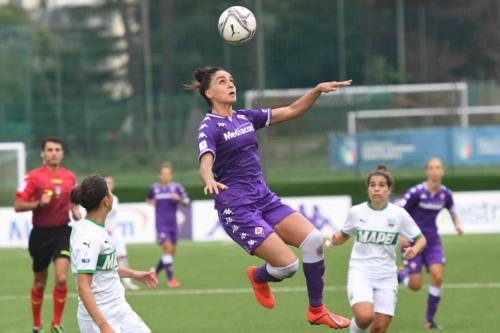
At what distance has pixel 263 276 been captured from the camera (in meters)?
9.58

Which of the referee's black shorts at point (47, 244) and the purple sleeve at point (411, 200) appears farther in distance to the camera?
the purple sleeve at point (411, 200)

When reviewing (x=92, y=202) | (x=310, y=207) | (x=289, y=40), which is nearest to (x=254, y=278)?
(x=92, y=202)

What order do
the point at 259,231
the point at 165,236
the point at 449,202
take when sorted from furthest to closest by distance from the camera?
the point at 165,236
the point at 449,202
the point at 259,231

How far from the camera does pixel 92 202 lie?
25.8ft

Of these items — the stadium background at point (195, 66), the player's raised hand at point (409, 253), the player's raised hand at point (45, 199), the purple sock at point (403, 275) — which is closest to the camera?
the player's raised hand at point (409, 253)

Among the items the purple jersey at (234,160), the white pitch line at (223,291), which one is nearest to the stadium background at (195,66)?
the white pitch line at (223,291)

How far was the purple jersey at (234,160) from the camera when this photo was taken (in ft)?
30.3

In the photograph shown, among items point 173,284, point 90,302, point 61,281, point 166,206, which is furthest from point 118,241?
point 90,302

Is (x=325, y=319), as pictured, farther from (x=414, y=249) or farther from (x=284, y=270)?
(x=414, y=249)

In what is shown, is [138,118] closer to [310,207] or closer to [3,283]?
[310,207]

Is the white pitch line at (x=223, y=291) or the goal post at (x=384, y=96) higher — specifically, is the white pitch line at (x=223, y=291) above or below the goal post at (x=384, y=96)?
below

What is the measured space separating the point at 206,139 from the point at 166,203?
10.2m

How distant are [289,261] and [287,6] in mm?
30583

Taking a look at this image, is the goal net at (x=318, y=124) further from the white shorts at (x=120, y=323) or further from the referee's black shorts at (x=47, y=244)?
the white shorts at (x=120, y=323)
